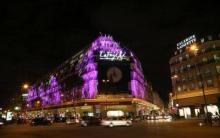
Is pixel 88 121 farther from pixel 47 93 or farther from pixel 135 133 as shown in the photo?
pixel 47 93

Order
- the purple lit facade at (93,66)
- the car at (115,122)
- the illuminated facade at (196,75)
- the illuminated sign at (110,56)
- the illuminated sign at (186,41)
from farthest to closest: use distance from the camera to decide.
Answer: the illuminated sign at (110,56) → the purple lit facade at (93,66) → the illuminated sign at (186,41) → the illuminated facade at (196,75) → the car at (115,122)

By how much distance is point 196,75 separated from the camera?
273ft

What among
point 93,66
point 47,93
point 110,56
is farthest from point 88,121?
point 47,93


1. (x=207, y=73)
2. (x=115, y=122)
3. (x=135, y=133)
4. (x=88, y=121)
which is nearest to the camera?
(x=135, y=133)

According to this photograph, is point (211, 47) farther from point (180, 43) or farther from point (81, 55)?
point (81, 55)

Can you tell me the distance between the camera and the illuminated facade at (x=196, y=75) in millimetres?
77375

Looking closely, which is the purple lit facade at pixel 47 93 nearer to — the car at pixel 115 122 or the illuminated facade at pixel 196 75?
the illuminated facade at pixel 196 75

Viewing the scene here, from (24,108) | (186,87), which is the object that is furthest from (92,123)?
(24,108)

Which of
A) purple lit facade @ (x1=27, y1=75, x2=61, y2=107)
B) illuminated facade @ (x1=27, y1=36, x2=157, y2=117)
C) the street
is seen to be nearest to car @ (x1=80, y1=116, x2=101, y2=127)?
the street

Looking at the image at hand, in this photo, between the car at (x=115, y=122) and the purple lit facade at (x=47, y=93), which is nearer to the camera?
the car at (x=115, y=122)

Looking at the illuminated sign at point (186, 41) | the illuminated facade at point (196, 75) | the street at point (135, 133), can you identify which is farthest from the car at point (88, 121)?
the illuminated sign at point (186, 41)

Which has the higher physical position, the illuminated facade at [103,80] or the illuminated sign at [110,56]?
the illuminated sign at [110,56]

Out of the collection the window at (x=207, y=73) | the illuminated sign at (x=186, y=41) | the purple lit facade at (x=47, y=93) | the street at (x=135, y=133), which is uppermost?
the illuminated sign at (x=186, y=41)

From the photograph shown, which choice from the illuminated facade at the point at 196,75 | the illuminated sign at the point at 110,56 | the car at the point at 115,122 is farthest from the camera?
the illuminated sign at the point at 110,56
